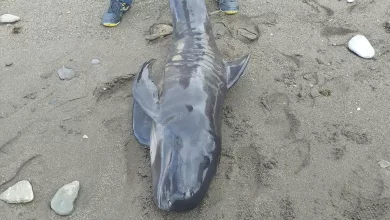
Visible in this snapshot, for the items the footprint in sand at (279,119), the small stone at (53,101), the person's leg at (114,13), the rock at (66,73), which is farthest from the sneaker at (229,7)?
the small stone at (53,101)

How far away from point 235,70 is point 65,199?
5.30ft

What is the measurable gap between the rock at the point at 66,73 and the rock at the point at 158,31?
804 mm

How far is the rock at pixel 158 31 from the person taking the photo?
14.8ft

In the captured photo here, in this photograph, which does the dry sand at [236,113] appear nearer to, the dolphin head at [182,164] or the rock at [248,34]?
the rock at [248,34]

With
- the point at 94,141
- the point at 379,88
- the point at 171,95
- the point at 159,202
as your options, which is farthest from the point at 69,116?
the point at 379,88

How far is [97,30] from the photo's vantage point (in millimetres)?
4684

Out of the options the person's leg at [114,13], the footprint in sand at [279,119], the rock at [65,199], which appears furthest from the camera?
the person's leg at [114,13]

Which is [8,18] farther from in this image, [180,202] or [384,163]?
[384,163]

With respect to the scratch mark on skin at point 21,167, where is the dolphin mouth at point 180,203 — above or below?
above

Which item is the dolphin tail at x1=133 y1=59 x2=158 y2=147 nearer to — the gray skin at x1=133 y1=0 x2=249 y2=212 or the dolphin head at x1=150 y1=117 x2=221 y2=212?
the gray skin at x1=133 y1=0 x2=249 y2=212

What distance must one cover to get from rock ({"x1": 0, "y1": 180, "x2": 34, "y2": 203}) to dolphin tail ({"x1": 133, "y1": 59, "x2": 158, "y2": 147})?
0.81 m

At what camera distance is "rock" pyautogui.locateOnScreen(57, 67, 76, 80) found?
4.09m

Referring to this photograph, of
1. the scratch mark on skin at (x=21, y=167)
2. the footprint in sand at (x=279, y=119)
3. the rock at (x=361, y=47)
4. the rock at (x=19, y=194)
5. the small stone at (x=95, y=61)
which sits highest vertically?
the rock at (x=19, y=194)

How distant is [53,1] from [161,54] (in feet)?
4.96
